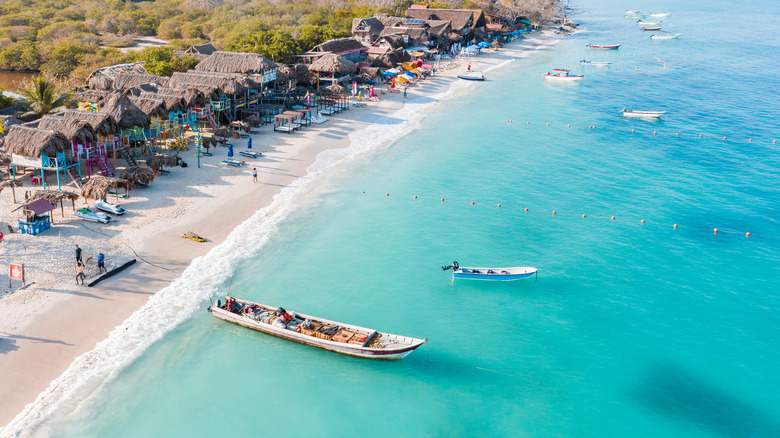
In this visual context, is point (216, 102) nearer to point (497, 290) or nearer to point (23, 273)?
point (23, 273)

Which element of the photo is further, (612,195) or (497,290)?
(612,195)

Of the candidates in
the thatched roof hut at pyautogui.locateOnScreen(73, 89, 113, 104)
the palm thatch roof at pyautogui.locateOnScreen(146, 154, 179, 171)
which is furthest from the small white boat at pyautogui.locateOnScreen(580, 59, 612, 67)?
the palm thatch roof at pyautogui.locateOnScreen(146, 154, 179, 171)

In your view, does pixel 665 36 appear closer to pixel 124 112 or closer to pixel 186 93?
pixel 186 93

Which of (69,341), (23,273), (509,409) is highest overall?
(23,273)

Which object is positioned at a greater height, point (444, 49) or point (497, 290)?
point (444, 49)

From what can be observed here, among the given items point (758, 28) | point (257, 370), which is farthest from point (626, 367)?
point (758, 28)

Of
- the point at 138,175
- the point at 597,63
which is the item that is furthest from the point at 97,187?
the point at 597,63
